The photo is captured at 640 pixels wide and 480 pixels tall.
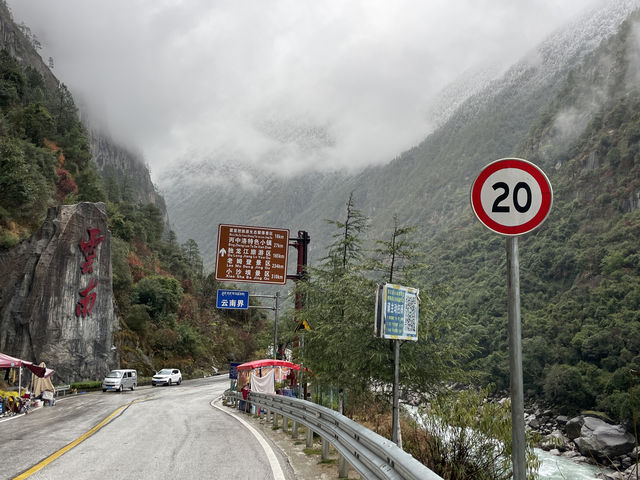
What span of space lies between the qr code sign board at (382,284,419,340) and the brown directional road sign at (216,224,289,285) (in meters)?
13.6

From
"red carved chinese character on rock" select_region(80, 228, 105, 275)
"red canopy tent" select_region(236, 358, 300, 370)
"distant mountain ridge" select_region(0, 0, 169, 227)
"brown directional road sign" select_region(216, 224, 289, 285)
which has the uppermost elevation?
"distant mountain ridge" select_region(0, 0, 169, 227)

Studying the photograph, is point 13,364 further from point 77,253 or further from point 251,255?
point 77,253

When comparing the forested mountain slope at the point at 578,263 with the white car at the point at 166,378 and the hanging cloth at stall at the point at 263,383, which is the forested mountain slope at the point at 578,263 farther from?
the white car at the point at 166,378

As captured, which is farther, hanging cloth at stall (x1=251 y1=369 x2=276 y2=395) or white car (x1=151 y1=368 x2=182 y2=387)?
white car (x1=151 y1=368 x2=182 y2=387)

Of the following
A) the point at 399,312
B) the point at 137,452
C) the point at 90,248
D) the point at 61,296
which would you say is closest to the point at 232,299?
the point at 61,296

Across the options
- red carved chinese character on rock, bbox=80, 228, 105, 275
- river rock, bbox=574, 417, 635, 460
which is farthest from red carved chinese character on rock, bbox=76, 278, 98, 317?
river rock, bbox=574, 417, 635, 460

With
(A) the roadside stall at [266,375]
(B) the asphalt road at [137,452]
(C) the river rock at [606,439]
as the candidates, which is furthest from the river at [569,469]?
(B) the asphalt road at [137,452]

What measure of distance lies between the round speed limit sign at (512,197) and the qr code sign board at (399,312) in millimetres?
→ 2373

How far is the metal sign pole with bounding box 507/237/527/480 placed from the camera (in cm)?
354

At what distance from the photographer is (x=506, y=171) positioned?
4.18 meters

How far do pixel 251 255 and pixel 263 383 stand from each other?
6.02 meters

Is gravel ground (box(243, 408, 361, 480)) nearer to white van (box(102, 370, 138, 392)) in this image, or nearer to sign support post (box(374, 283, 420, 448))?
sign support post (box(374, 283, 420, 448))

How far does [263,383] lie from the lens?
22.4 meters

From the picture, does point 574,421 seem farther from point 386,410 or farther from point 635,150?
point 635,150
